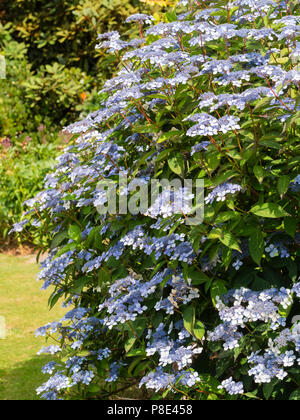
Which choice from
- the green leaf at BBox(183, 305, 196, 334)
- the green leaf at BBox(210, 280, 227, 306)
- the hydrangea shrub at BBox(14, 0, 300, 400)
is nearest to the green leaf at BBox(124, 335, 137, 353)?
the hydrangea shrub at BBox(14, 0, 300, 400)

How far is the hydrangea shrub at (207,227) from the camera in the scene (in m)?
2.18

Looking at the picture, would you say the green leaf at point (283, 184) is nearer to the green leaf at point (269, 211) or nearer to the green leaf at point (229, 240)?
the green leaf at point (269, 211)

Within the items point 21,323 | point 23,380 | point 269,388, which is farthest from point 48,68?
point 269,388

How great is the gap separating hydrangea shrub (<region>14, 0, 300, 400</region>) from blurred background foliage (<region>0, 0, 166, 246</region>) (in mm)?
5131

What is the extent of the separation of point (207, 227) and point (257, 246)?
218 mm

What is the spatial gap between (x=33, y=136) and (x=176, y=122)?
658cm

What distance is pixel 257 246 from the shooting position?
2211 millimetres

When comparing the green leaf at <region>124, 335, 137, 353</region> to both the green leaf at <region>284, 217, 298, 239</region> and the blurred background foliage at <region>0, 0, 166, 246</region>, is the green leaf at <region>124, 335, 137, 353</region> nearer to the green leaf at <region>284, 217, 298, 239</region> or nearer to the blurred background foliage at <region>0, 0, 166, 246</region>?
the green leaf at <region>284, 217, 298, 239</region>

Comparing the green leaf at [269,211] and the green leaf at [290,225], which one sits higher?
the green leaf at [269,211]

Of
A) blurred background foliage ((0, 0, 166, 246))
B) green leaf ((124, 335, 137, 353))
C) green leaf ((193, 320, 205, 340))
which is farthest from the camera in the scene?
blurred background foliage ((0, 0, 166, 246))

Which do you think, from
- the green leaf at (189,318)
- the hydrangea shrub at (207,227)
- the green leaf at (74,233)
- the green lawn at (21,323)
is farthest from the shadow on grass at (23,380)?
the green leaf at (189,318)

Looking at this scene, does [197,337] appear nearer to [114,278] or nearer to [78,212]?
[114,278]

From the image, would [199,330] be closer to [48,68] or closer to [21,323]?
[21,323]

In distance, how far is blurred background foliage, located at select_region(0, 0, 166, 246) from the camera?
27.3 feet
